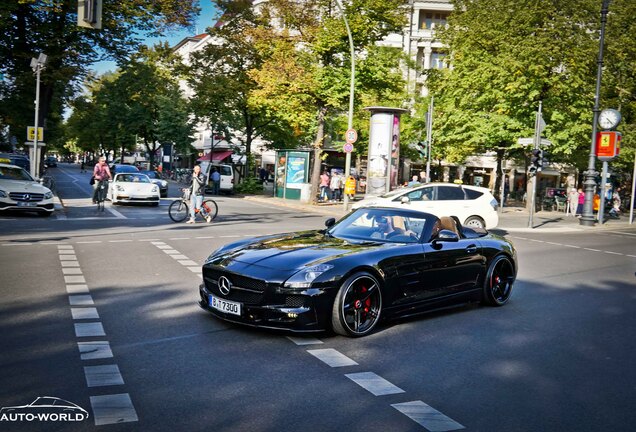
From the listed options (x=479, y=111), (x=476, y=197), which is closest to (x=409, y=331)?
(x=476, y=197)

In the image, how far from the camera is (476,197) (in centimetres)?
1944

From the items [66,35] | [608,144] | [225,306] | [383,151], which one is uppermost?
[66,35]

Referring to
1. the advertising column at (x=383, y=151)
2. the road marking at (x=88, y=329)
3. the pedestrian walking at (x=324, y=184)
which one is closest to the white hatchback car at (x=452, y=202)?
the advertising column at (x=383, y=151)

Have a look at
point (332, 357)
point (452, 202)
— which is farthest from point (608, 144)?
point (332, 357)

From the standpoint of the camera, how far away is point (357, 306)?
21.4ft

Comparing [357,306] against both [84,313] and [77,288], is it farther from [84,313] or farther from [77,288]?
[77,288]

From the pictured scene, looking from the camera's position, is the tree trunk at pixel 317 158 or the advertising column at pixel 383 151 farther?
the tree trunk at pixel 317 158

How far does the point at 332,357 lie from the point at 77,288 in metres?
4.43

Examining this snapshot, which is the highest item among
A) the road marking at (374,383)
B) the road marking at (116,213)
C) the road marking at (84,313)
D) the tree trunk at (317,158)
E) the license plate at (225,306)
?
the tree trunk at (317,158)

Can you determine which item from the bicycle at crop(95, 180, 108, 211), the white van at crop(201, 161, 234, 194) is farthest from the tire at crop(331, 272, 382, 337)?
the white van at crop(201, 161, 234, 194)

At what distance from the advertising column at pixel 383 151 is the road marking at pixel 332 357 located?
76.1 feet

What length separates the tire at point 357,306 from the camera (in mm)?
6281

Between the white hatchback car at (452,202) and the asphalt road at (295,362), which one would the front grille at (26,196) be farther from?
the white hatchback car at (452,202)

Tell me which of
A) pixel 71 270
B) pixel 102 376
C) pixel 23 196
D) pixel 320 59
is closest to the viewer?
pixel 102 376
